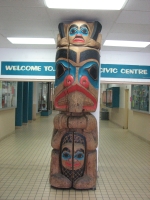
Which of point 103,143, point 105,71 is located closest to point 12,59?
point 105,71

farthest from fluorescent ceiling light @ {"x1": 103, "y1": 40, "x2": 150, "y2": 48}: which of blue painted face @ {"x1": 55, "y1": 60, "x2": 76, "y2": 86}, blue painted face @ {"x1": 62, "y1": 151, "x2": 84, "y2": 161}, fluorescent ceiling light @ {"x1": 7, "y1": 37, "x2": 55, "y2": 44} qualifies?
blue painted face @ {"x1": 62, "y1": 151, "x2": 84, "y2": 161}

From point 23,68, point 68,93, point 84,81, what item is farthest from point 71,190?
point 23,68

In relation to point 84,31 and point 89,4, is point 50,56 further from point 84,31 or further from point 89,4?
point 89,4

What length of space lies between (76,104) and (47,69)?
1845 millimetres

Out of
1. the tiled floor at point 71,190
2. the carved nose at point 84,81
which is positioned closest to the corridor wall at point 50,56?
the carved nose at point 84,81

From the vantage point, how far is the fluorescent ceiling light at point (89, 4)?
310 centimetres

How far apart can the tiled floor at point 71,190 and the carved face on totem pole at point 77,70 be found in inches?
58.5

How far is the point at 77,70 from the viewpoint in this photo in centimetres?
358

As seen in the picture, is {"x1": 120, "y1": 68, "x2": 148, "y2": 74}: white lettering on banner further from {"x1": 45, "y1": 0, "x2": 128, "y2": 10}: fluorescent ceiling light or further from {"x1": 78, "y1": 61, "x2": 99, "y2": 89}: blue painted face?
{"x1": 45, "y1": 0, "x2": 128, "y2": 10}: fluorescent ceiling light

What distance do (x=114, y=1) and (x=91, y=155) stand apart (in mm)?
2417

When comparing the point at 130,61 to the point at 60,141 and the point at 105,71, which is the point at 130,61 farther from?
the point at 60,141

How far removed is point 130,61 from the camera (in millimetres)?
5176

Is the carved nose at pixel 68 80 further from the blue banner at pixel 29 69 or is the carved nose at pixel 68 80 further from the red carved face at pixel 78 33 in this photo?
the blue banner at pixel 29 69

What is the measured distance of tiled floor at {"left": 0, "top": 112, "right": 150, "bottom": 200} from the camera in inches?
148
